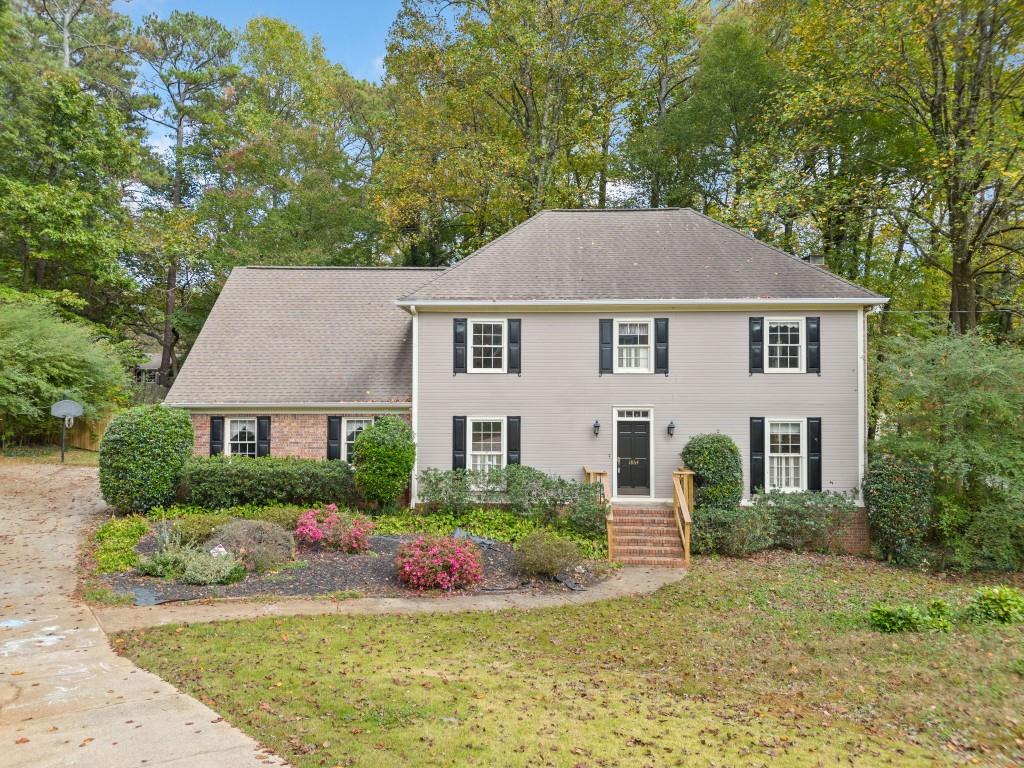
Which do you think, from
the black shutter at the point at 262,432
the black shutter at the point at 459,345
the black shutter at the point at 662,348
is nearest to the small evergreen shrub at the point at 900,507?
the black shutter at the point at 662,348

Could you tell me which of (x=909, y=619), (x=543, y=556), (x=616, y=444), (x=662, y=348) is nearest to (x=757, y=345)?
(x=662, y=348)

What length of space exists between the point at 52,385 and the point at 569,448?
59.1 feet

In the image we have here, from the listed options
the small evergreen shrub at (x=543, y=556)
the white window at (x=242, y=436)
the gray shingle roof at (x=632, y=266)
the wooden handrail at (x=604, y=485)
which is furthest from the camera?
the white window at (x=242, y=436)

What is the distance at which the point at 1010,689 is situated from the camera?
6453mm

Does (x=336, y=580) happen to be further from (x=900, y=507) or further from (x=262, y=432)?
(x=900, y=507)

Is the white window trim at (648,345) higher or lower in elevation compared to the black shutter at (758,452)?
higher

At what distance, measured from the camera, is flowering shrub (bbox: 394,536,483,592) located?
10.4m

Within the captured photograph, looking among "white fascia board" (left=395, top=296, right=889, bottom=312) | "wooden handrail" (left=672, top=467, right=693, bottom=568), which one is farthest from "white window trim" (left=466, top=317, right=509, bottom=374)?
"wooden handrail" (left=672, top=467, right=693, bottom=568)

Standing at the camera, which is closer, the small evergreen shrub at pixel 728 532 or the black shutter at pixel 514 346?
the small evergreen shrub at pixel 728 532

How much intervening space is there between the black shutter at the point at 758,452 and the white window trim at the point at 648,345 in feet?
9.11

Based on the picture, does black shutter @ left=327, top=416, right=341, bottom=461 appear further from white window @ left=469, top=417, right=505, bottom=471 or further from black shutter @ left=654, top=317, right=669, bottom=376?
black shutter @ left=654, top=317, right=669, bottom=376

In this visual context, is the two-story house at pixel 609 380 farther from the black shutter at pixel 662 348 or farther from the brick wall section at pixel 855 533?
the brick wall section at pixel 855 533

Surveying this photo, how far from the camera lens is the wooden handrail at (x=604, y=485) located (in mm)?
12898

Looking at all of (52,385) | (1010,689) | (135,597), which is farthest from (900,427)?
(52,385)
